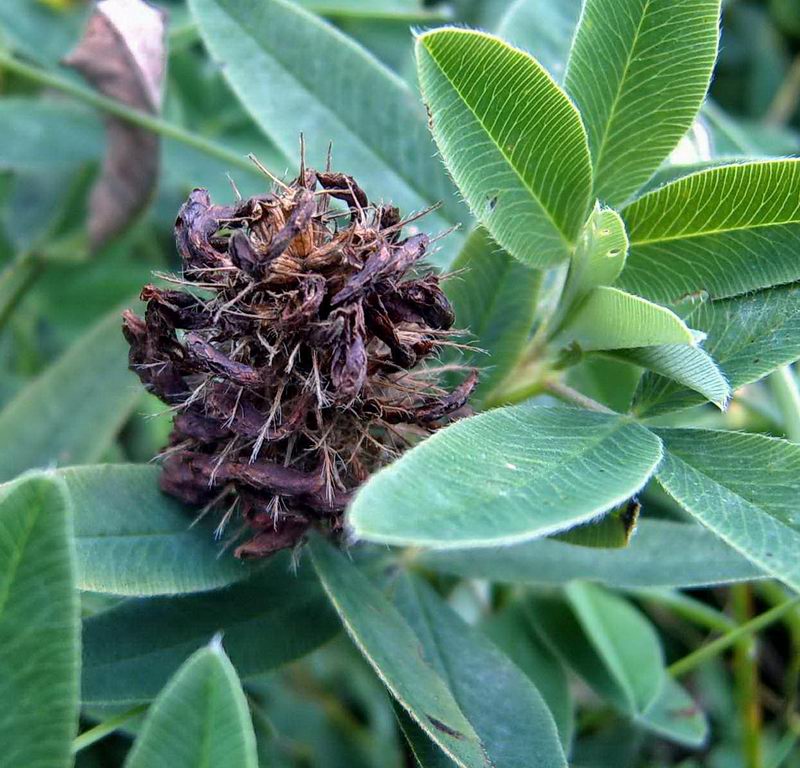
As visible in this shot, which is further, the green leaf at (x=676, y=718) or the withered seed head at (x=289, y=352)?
the green leaf at (x=676, y=718)

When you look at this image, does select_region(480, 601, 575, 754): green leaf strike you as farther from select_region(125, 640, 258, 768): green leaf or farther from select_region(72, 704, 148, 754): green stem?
select_region(125, 640, 258, 768): green leaf

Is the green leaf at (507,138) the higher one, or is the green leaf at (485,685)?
the green leaf at (507,138)

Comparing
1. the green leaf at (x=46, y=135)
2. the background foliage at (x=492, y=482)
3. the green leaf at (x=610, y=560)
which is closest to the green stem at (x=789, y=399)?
the background foliage at (x=492, y=482)

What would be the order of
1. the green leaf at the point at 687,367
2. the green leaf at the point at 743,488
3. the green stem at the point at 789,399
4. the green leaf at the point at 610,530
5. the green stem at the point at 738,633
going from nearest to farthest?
the green leaf at the point at 743,488 < the green leaf at the point at 687,367 < the green leaf at the point at 610,530 < the green stem at the point at 789,399 < the green stem at the point at 738,633

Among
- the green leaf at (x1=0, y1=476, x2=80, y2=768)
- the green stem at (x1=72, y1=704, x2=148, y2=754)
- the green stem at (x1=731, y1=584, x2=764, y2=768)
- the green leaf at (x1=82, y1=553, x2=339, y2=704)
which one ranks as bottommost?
the green stem at (x1=731, y1=584, x2=764, y2=768)

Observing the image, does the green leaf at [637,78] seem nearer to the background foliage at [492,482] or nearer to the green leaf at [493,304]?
the background foliage at [492,482]

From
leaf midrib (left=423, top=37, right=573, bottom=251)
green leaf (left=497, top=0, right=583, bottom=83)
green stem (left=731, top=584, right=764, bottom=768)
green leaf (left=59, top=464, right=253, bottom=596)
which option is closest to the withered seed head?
green leaf (left=59, top=464, right=253, bottom=596)
